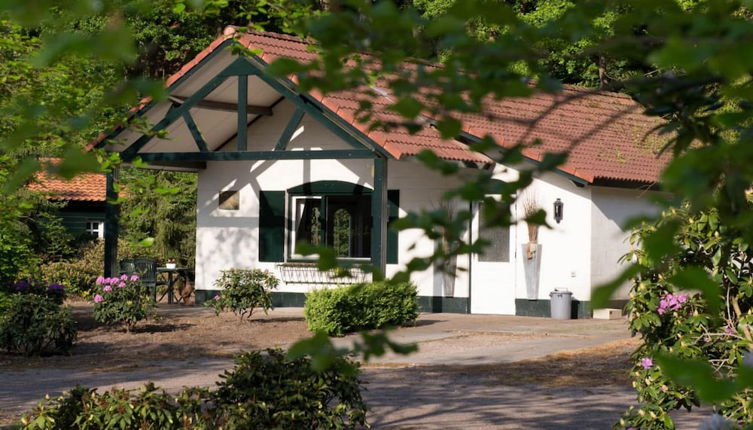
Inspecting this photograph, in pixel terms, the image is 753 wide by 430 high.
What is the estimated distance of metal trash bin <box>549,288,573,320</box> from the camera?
1997cm

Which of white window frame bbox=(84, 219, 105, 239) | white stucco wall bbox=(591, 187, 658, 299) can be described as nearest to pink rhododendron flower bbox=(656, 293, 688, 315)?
white stucco wall bbox=(591, 187, 658, 299)

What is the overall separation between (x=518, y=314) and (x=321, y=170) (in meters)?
4.90

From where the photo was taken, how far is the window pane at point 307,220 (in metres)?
22.7

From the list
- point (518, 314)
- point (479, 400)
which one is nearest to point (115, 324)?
point (518, 314)

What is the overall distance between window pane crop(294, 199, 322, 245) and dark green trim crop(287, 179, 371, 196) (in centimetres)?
23

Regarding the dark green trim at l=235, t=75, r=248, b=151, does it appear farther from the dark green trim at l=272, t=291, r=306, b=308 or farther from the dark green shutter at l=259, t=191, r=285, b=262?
the dark green trim at l=272, t=291, r=306, b=308

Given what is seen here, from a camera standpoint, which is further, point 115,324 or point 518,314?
point 518,314

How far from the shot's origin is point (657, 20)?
2.09 metres

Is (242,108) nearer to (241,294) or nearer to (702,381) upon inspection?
(241,294)

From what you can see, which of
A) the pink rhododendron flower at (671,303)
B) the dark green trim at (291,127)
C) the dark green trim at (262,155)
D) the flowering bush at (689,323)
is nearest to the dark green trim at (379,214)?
the dark green trim at (262,155)

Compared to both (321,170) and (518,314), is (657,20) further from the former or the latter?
(321,170)

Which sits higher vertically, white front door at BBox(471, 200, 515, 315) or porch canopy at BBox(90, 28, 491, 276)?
porch canopy at BBox(90, 28, 491, 276)

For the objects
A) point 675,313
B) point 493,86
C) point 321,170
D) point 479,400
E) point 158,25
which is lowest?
point 479,400

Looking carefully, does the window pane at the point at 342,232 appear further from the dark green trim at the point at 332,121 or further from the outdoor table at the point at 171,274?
the outdoor table at the point at 171,274
